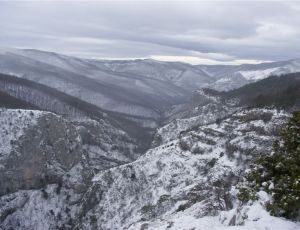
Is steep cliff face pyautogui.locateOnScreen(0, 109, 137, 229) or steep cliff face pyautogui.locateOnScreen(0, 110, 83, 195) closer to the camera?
steep cliff face pyautogui.locateOnScreen(0, 109, 137, 229)

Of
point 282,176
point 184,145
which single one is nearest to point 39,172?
point 184,145

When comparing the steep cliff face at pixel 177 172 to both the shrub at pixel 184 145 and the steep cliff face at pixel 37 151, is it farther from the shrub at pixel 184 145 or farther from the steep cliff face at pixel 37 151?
the steep cliff face at pixel 37 151

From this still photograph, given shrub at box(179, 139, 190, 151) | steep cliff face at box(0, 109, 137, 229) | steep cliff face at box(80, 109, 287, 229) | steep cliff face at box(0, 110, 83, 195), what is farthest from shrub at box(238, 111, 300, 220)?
steep cliff face at box(0, 110, 83, 195)

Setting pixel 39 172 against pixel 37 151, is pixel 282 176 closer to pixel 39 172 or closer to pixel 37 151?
pixel 39 172

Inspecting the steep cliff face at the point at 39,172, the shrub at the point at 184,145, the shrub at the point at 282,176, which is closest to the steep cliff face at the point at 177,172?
the shrub at the point at 184,145

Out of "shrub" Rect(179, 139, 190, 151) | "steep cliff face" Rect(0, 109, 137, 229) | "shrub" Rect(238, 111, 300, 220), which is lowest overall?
"steep cliff face" Rect(0, 109, 137, 229)

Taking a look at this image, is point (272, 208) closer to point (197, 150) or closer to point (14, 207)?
point (197, 150)

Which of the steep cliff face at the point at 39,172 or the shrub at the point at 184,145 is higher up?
the shrub at the point at 184,145

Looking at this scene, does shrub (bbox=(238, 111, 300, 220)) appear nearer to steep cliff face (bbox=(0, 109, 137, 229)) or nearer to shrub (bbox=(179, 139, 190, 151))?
shrub (bbox=(179, 139, 190, 151))
